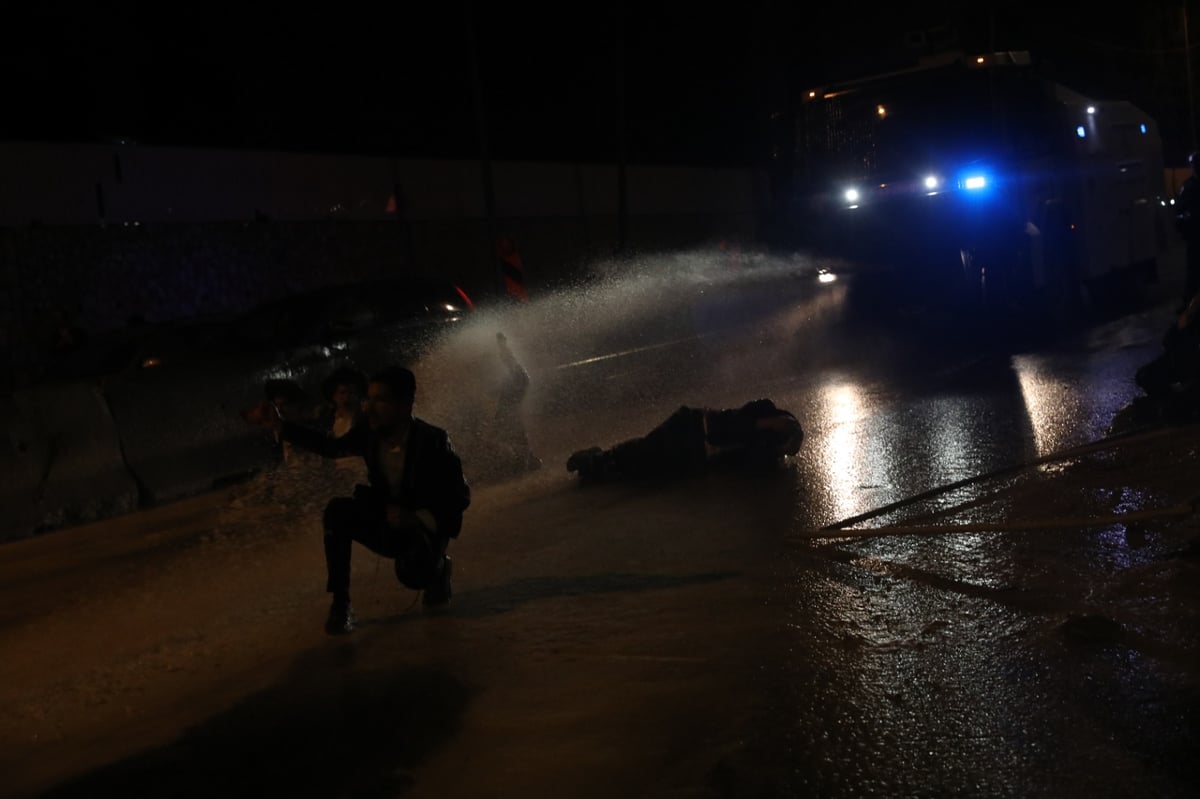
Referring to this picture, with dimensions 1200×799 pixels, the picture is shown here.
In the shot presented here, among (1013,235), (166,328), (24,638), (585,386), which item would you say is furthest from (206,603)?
(1013,235)

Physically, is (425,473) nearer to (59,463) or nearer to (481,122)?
(59,463)

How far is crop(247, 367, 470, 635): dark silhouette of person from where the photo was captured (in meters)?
5.86

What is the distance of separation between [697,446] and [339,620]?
3819mm

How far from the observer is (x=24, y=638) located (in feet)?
20.9

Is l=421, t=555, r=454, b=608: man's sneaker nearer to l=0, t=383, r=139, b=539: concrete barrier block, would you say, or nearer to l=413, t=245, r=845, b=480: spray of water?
l=413, t=245, r=845, b=480: spray of water

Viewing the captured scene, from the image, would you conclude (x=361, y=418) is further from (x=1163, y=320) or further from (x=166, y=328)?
(x=1163, y=320)

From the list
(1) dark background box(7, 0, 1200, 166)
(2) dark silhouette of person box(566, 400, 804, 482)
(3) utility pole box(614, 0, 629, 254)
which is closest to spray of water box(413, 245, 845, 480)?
(2) dark silhouette of person box(566, 400, 804, 482)

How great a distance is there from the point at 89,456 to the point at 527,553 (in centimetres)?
380

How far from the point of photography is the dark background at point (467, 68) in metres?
22.8

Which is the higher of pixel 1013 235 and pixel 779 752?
pixel 1013 235

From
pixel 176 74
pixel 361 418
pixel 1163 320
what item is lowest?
pixel 1163 320

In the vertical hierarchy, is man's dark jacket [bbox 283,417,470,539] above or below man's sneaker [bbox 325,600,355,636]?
above

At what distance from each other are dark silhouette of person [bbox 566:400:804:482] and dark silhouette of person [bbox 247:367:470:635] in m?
3.22

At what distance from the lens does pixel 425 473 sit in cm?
588
